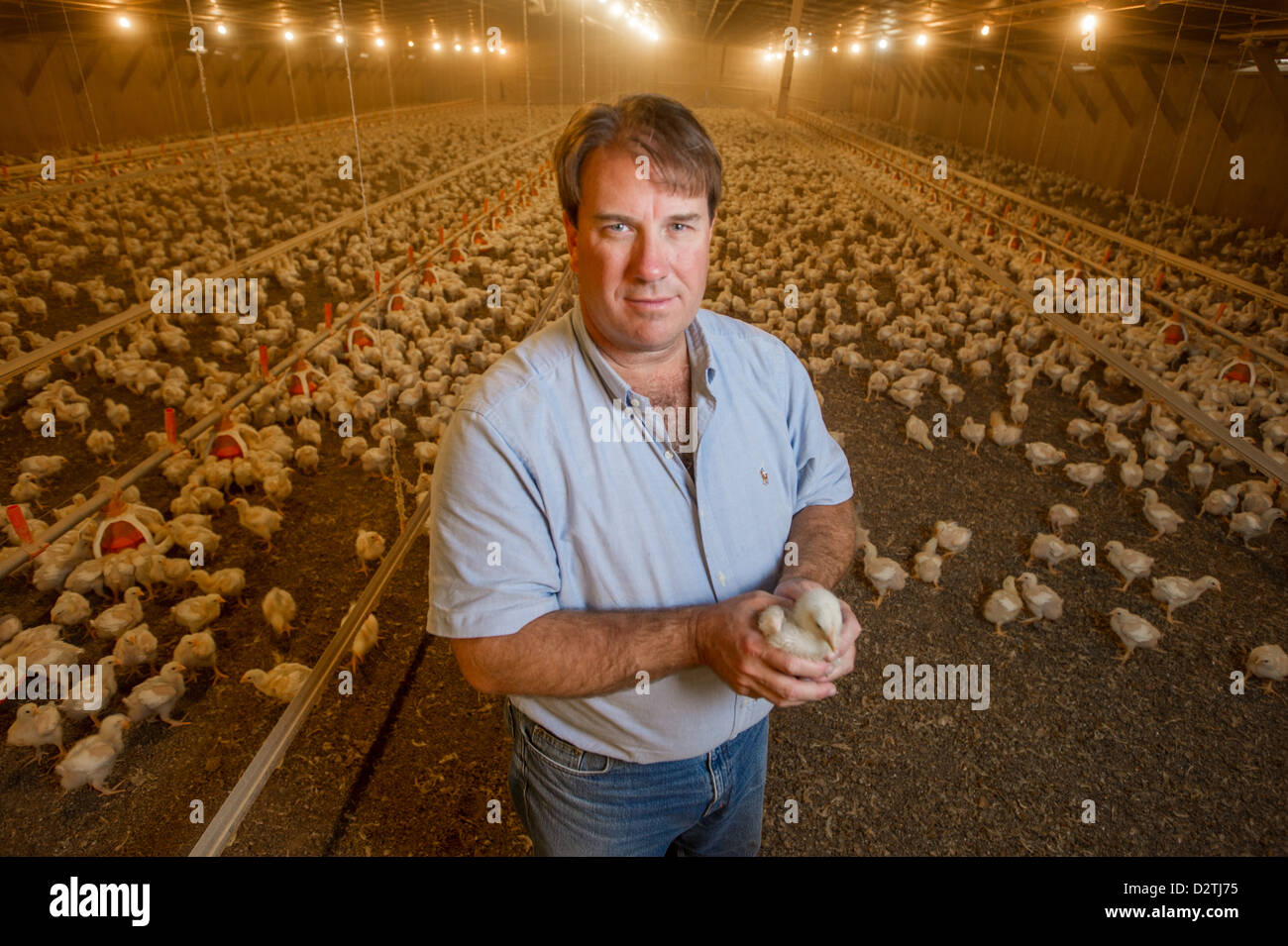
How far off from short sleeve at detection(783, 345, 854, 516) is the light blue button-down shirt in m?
0.03

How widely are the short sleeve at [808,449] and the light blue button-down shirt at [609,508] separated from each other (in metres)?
0.03

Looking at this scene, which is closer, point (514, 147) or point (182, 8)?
point (182, 8)

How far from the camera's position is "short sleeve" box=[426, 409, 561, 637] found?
1019 millimetres

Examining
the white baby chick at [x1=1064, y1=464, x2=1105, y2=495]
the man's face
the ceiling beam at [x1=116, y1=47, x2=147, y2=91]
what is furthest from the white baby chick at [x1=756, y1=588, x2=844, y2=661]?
the ceiling beam at [x1=116, y1=47, x2=147, y2=91]

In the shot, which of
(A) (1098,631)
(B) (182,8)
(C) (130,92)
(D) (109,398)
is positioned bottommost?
(A) (1098,631)

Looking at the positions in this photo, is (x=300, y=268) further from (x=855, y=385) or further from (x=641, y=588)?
(x=641, y=588)

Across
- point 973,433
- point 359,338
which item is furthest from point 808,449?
point 359,338

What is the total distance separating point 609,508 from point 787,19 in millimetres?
25151

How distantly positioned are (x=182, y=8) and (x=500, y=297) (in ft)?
25.0

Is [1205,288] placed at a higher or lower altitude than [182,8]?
lower

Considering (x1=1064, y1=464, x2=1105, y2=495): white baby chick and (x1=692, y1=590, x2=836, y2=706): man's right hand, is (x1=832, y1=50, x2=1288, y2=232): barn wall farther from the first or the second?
(x1=692, y1=590, x2=836, y2=706): man's right hand

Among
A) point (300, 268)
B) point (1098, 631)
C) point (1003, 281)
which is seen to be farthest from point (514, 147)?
point (1098, 631)

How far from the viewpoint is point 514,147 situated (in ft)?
48.0

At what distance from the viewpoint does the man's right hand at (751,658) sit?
39.5 inches
